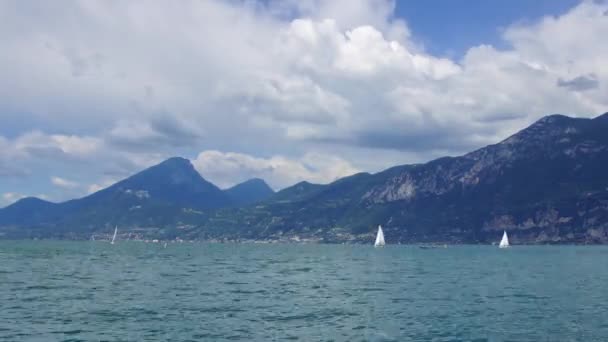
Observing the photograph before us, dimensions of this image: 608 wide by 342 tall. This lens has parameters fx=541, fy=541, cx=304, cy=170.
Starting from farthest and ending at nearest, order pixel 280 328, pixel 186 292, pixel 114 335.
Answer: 1. pixel 186 292
2. pixel 280 328
3. pixel 114 335

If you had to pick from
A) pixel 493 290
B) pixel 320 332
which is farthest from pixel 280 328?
pixel 493 290

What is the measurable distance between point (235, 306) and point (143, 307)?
453 inches

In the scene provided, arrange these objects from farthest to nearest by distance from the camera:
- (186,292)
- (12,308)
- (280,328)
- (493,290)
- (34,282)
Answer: (34,282) < (493,290) < (186,292) < (12,308) < (280,328)

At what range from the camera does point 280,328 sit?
180 feet

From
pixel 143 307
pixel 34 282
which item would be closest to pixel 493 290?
pixel 143 307

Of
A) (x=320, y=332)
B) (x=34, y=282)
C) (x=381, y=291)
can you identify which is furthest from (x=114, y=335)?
(x=34, y=282)

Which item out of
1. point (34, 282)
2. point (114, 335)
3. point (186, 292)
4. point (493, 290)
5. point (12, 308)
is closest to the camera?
point (114, 335)

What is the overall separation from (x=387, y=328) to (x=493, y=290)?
43.1 m

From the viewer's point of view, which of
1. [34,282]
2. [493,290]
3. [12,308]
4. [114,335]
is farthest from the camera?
[34,282]

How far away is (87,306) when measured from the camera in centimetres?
6781

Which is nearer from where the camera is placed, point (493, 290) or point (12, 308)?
point (12, 308)

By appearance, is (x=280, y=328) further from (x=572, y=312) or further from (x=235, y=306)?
(x=572, y=312)

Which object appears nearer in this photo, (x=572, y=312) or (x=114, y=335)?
(x=114, y=335)

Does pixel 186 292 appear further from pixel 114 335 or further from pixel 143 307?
pixel 114 335
